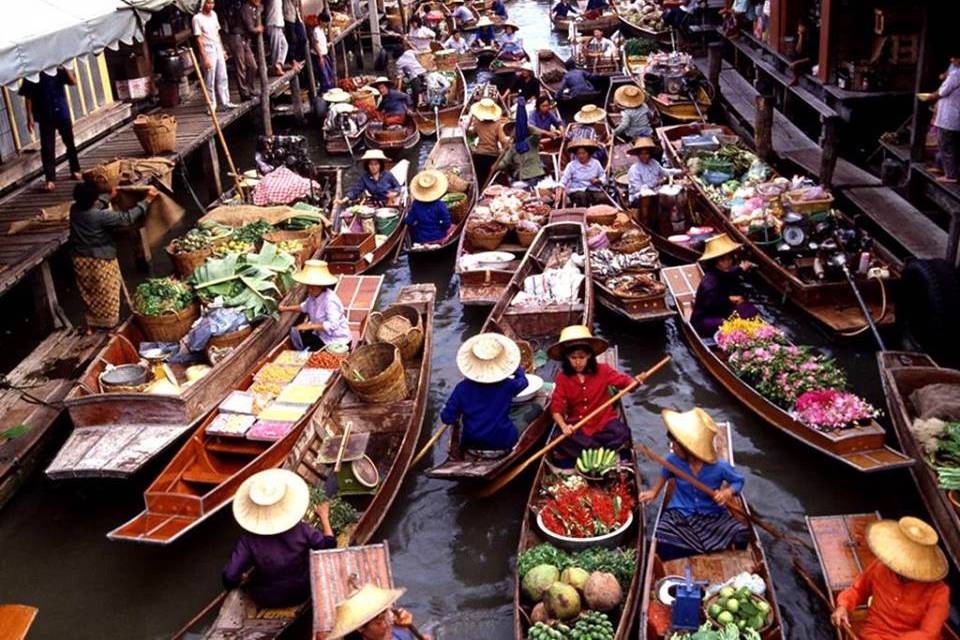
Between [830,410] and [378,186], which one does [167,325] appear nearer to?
[378,186]

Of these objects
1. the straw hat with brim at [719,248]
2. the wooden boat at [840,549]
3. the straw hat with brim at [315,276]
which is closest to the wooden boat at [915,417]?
the wooden boat at [840,549]

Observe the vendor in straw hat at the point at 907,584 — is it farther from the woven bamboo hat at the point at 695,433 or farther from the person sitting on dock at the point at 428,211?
the person sitting on dock at the point at 428,211

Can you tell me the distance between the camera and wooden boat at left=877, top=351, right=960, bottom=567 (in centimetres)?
674

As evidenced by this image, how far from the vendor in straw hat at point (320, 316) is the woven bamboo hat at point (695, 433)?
14.4ft

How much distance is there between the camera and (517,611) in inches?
243

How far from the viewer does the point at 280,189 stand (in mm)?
13914

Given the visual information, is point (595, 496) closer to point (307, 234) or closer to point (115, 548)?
point (115, 548)

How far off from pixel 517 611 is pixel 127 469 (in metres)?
3.78

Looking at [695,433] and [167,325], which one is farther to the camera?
[167,325]

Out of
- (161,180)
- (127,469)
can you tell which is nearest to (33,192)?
(161,180)

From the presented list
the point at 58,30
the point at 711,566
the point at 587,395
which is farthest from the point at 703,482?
the point at 58,30

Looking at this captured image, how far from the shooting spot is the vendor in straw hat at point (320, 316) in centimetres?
986

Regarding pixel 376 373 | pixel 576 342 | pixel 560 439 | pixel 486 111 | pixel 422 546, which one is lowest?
pixel 422 546

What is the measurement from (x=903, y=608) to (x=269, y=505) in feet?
12.9
